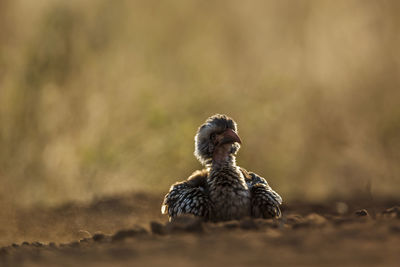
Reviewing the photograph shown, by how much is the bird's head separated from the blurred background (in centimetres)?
448

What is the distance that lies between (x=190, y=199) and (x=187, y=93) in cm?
666

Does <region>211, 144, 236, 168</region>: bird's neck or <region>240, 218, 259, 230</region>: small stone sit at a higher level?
<region>211, 144, 236, 168</region>: bird's neck

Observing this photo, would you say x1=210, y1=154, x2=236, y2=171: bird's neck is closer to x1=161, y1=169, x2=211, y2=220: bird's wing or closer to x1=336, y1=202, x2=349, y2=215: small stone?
x1=161, y1=169, x2=211, y2=220: bird's wing

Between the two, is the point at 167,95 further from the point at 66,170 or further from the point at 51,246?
the point at 51,246

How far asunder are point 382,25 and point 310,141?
318 centimetres

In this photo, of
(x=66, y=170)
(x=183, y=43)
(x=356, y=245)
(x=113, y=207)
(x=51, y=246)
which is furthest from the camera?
(x=183, y=43)

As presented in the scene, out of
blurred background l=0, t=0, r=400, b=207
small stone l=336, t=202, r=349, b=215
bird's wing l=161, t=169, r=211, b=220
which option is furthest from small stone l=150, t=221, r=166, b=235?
blurred background l=0, t=0, r=400, b=207

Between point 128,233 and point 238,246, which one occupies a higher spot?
point 128,233

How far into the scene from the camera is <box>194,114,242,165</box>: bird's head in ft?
25.0

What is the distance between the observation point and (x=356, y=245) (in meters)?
4.69

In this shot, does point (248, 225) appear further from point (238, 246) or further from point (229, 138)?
point (229, 138)

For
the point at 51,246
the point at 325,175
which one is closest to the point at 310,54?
the point at 325,175

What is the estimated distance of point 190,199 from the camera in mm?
7285

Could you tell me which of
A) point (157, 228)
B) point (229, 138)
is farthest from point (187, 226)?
point (229, 138)
